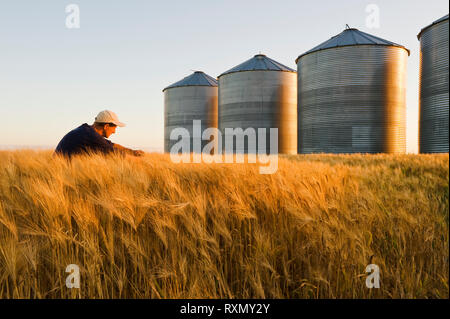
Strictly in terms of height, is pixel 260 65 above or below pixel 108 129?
above

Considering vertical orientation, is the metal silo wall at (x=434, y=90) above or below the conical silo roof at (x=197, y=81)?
below

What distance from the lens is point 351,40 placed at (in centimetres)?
1680

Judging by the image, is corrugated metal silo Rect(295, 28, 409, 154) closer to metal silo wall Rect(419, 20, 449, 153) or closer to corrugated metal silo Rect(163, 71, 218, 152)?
metal silo wall Rect(419, 20, 449, 153)

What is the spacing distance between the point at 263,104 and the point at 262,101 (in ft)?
0.81

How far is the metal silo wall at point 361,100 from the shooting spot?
16.0 metres

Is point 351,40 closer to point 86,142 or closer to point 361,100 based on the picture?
point 361,100

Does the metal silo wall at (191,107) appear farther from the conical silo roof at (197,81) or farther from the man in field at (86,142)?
the man in field at (86,142)

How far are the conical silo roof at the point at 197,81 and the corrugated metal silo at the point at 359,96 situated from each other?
464 inches

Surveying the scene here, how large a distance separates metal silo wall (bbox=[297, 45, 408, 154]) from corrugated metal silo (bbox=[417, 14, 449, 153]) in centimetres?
149

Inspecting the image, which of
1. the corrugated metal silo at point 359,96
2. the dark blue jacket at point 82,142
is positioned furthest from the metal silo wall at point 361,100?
the dark blue jacket at point 82,142

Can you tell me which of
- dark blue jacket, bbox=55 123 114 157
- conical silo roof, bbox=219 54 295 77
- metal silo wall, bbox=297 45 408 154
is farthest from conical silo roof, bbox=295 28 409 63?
dark blue jacket, bbox=55 123 114 157

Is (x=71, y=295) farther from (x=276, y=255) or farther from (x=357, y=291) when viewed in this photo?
(x=357, y=291)

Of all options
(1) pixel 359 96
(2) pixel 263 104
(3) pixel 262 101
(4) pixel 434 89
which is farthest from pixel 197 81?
(4) pixel 434 89
